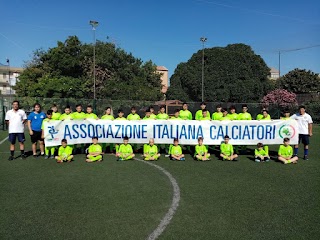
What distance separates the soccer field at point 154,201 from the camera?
14.3 feet

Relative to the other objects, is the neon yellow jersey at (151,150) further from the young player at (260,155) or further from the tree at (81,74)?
the tree at (81,74)

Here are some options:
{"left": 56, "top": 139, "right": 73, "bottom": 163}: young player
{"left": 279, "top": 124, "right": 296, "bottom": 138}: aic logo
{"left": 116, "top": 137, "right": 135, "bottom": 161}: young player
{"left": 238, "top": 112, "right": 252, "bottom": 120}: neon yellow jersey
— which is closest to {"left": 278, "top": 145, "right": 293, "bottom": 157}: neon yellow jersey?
{"left": 279, "top": 124, "right": 296, "bottom": 138}: aic logo

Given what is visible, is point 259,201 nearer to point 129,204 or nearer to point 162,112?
point 129,204

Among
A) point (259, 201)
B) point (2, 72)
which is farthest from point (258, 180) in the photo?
point (2, 72)

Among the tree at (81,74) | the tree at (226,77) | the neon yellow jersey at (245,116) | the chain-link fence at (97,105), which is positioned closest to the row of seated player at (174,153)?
the neon yellow jersey at (245,116)

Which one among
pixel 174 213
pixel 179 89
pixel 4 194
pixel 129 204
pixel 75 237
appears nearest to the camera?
pixel 75 237

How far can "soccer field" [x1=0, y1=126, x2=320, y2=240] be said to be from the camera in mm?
4363

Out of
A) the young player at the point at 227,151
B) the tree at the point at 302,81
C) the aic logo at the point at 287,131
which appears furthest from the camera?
the tree at the point at 302,81

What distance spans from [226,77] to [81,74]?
23547mm

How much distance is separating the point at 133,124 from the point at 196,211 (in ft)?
19.6

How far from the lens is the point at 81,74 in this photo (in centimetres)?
4097

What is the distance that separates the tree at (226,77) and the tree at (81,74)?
33.5 ft

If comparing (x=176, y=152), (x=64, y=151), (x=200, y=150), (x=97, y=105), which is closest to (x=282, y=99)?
(x=97, y=105)

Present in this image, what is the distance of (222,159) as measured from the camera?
33.1 ft
